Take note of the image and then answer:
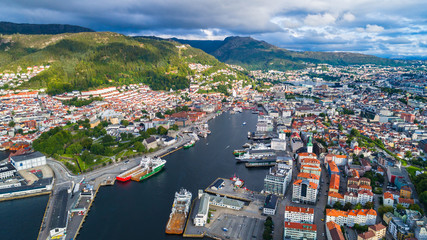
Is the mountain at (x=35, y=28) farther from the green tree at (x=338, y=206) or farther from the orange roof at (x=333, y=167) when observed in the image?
the green tree at (x=338, y=206)

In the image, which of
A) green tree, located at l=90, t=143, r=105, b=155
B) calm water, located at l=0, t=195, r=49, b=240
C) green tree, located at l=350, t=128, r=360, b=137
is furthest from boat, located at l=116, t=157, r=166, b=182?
green tree, located at l=350, t=128, r=360, b=137

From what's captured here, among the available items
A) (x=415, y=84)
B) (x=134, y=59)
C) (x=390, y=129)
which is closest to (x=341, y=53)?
(x=415, y=84)

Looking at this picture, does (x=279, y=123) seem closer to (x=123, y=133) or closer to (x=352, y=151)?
(x=352, y=151)

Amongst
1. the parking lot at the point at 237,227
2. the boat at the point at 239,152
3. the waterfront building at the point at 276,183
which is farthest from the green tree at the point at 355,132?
the parking lot at the point at 237,227

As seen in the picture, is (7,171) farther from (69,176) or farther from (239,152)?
(239,152)

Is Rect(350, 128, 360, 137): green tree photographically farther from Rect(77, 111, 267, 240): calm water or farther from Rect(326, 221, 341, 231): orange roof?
Rect(326, 221, 341, 231): orange roof

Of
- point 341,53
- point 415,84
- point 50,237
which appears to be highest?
point 341,53
